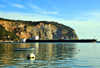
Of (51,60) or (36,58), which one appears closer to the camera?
(51,60)

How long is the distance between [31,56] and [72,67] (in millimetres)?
12170

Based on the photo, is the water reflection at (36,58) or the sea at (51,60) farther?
the water reflection at (36,58)

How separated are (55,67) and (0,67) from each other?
762 cm

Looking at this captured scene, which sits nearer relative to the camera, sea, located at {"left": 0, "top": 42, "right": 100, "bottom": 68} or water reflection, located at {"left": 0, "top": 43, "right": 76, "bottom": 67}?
sea, located at {"left": 0, "top": 42, "right": 100, "bottom": 68}

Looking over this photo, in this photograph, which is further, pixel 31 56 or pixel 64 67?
pixel 31 56

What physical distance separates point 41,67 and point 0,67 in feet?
18.6

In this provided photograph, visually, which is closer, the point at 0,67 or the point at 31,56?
the point at 0,67

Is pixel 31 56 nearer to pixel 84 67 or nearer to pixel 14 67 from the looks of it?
pixel 14 67

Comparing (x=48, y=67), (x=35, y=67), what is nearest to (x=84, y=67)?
(x=48, y=67)

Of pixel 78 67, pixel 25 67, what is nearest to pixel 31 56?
pixel 25 67

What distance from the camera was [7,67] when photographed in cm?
2325

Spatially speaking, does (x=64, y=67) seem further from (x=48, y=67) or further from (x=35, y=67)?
(x=35, y=67)

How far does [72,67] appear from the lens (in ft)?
Result: 77.6

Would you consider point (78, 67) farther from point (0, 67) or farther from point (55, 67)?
point (0, 67)
